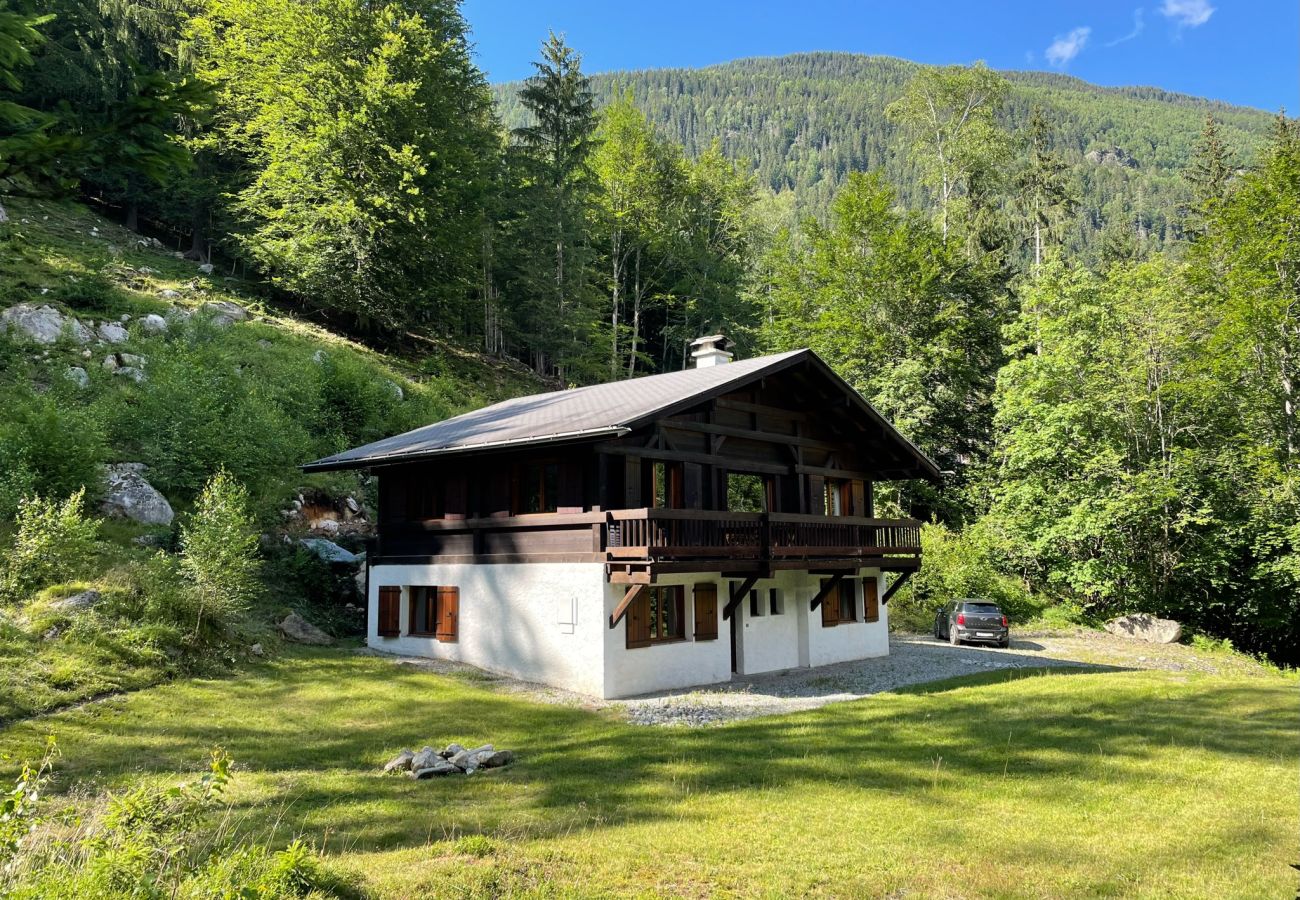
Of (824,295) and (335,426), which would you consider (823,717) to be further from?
(824,295)

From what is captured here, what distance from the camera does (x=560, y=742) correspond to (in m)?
12.6

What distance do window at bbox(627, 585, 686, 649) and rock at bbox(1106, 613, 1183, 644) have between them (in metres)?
21.6

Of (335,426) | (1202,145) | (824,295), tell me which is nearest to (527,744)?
(335,426)

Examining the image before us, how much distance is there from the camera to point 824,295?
42.1 m

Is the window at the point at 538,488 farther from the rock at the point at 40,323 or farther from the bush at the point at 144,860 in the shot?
the rock at the point at 40,323

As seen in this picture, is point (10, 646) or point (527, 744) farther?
point (10, 646)

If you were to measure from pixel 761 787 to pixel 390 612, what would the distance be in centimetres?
1415

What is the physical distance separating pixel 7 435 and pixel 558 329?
84.4ft

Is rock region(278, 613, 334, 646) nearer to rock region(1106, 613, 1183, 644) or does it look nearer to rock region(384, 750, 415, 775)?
rock region(384, 750, 415, 775)

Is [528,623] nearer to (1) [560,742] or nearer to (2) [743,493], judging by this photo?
(1) [560,742]

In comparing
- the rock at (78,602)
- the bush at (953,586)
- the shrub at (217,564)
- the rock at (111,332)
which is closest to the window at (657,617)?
the shrub at (217,564)

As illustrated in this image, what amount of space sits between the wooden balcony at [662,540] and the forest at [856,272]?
24.1 ft

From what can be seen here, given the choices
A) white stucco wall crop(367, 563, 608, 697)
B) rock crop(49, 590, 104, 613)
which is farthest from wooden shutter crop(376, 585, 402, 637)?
rock crop(49, 590, 104, 613)

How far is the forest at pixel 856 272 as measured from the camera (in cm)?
Answer: 3038
